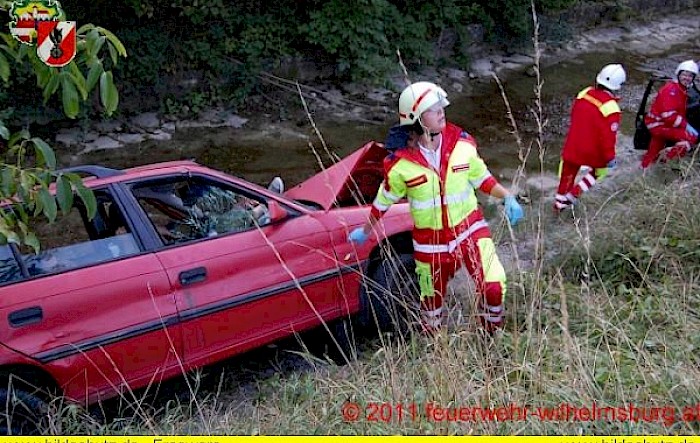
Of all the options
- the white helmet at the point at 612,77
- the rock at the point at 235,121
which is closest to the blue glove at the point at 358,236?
the white helmet at the point at 612,77

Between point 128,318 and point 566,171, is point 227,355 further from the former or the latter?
point 566,171

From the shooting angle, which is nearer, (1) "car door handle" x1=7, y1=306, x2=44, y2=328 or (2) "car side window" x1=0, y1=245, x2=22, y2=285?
(1) "car door handle" x1=7, y1=306, x2=44, y2=328

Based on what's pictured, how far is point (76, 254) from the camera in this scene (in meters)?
3.61

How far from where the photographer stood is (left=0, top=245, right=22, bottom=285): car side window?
3.37 meters

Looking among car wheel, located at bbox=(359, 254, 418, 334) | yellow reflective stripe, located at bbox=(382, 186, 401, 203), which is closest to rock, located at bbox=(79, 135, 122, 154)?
car wheel, located at bbox=(359, 254, 418, 334)

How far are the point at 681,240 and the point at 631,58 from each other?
8.41 metres

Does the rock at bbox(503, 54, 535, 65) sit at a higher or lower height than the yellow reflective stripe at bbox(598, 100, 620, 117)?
lower

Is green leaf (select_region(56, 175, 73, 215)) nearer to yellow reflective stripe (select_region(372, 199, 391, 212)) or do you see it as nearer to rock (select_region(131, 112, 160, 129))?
yellow reflective stripe (select_region(372, 199, 391, 212))

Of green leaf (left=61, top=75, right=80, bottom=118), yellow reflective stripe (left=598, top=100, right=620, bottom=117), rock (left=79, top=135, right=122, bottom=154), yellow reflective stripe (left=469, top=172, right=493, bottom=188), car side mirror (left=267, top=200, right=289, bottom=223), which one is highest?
green leaf (left=61, top=75, right=80, bottom=118)

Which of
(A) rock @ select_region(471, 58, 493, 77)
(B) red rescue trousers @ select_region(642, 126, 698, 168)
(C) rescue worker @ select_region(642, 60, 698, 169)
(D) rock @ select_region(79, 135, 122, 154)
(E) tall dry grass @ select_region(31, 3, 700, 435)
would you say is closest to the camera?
(E) tall dry grass @ select_region(31, 3, 700, 435)

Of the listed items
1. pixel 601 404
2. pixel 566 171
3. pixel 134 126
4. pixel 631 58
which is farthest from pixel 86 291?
pixel 631 58

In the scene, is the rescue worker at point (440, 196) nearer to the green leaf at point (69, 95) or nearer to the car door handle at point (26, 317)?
the car door handle at point (26, 317)

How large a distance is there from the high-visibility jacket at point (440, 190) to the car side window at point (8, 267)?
75.8 inches

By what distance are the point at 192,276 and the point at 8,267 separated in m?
0.90
